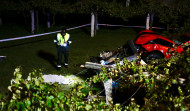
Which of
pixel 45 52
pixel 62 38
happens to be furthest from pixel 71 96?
pixel 45 52

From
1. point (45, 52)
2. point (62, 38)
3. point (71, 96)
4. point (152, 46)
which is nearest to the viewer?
point (71, 96)

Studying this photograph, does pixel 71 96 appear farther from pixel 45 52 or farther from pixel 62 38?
pixel 45 52

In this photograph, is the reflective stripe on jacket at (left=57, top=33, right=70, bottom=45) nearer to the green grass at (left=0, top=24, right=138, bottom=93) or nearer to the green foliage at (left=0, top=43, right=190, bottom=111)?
the green grass at (left=0, top=24, right=138, bottom=93)

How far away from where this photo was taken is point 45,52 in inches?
435

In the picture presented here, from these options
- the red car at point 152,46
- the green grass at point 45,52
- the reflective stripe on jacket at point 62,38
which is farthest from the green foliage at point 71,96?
the green grass at point 45,52

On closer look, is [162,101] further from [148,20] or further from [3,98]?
[148,20]

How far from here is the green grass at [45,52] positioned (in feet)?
27.5

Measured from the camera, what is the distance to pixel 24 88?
2592 millimetres

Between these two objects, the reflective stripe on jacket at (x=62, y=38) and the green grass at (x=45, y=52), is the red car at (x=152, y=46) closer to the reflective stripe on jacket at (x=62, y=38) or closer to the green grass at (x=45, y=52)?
the reflective stripe on jacket at (x=62, y=38)

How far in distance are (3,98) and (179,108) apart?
7.74 feet

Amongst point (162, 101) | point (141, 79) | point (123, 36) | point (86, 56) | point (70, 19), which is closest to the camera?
point (162, 101)

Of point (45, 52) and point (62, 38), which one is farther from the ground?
point (62, 38)

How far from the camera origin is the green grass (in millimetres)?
8367

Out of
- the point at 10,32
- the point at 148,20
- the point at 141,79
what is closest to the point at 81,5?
the point at 148,20
